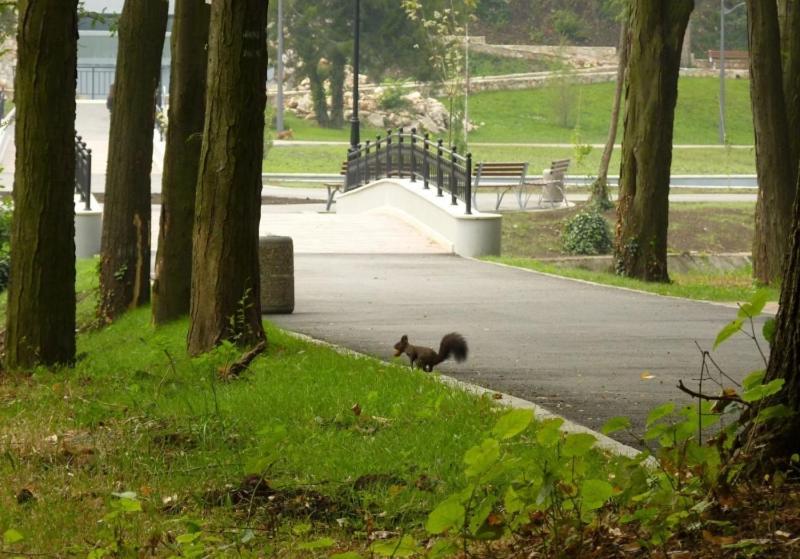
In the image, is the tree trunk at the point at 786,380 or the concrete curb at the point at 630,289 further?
the concrete curb at the point at 630,289

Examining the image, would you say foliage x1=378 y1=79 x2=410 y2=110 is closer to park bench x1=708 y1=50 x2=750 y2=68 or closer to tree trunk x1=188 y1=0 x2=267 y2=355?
park bench x1=708 y1=50 x2=750 y2=68

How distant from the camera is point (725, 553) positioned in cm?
489

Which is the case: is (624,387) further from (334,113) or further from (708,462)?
(334,113)

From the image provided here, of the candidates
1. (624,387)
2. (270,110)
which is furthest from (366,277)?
(270,110)

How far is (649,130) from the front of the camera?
2097cm

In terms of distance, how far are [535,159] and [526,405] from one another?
46749mm

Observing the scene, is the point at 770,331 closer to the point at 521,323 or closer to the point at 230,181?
the point at 230,181

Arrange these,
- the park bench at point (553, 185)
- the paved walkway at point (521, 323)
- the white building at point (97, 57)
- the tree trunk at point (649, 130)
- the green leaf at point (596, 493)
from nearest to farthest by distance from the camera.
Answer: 1. the green leaf at point (596, 493)
2. the paved walkway at point (521, 323)
3. the tree trunk at point (649, 130)
4. the park bench at point (553, 185)
5. the white building at point (97, 57)

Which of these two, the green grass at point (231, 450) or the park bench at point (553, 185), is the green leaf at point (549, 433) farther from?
the park bench at point (553, 185)

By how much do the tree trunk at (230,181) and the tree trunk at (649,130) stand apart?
1053 cm

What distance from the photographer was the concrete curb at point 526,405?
7605 millimetres

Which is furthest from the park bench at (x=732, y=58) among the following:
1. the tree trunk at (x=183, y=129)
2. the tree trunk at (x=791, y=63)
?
the tree trunk at (x=183, y=129)

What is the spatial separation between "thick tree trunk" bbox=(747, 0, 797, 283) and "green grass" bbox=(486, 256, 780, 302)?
57cm

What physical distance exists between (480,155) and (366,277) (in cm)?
3630
